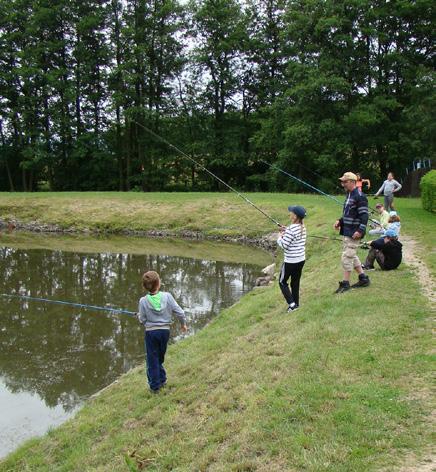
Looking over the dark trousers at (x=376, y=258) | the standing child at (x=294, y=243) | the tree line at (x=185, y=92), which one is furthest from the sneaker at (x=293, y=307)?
the tree line at (x=185, y=92)

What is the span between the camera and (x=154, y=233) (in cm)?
2708

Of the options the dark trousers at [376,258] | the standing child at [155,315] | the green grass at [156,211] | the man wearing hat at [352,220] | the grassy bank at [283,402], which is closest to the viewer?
the grassy bank at [283,402]

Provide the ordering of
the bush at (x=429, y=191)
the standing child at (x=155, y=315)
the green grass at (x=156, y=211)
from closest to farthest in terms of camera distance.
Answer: the standing child at (x=155, y=315)
the bush at (x=429, y=191)
the green grass at (x=156, y=211)

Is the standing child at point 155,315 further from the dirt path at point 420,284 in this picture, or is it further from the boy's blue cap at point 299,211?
the dirt path at point 420,284

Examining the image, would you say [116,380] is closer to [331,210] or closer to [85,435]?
[85,435]

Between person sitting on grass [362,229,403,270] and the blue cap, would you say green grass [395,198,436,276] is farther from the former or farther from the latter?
the blue cap

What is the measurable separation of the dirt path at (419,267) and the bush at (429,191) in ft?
18.9

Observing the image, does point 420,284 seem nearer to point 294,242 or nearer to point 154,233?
point 294,242

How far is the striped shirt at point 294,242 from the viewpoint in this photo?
833 cm

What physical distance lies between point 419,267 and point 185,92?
119 feet

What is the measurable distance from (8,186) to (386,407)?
48.2 m

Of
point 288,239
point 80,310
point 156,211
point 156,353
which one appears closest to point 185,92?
point 156,211

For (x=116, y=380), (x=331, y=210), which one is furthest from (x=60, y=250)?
(x=116, y=380)

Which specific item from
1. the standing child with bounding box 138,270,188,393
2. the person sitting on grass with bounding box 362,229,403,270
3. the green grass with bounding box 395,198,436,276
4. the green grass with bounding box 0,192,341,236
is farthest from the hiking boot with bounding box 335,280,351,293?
the green grass with bounding box 0,192,341,236
